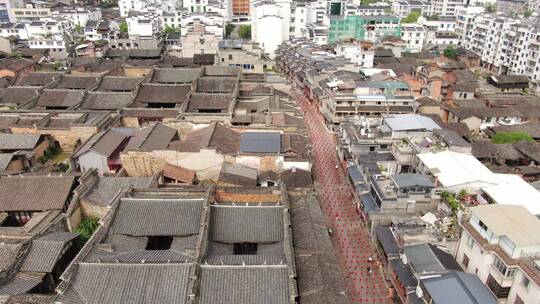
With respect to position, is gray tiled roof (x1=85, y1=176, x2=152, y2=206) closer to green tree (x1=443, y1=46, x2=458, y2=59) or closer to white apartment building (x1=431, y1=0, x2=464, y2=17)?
green tree (x1=443, y1=46, x2=458, y2=59)

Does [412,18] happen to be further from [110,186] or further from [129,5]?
[110,186]

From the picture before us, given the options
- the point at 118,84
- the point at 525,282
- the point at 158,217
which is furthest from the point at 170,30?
the point at 525,282

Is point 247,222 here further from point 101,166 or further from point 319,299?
point 101,166

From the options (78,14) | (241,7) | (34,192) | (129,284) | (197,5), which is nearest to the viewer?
(129,284)

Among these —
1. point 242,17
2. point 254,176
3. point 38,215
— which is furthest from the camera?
point 242,17

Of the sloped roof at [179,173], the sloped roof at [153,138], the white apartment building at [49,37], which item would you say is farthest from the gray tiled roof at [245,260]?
the white apartment building at [49,37]

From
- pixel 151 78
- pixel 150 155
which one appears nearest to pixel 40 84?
pixel 151 78

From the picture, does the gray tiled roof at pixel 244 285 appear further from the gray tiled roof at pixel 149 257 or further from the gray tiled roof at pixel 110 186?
the gray tiled roof at pixel 110 186
